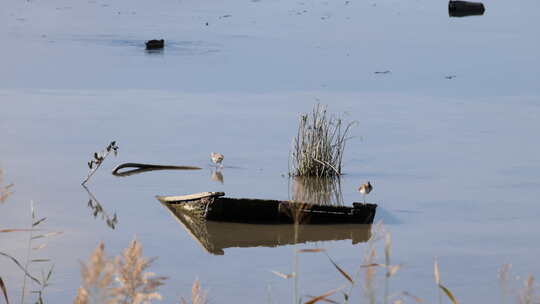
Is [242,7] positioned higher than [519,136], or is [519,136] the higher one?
[242,7]

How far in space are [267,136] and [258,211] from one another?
212 inches

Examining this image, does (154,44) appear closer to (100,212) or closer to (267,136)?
(267,136)

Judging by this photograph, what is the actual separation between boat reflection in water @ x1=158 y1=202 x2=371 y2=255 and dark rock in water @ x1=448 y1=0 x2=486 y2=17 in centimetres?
3043

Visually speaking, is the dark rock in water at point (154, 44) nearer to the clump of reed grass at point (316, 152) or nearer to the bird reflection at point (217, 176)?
the bird reflection at point (217, 176)

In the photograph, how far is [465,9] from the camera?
1622 inches

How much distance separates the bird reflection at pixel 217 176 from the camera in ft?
43.4

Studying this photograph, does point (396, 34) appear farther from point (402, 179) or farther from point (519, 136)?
point (402, 179)

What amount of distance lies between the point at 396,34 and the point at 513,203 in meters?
21.5

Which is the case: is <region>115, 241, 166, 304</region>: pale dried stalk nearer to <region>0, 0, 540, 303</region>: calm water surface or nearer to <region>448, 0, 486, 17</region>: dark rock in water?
<region>0, 0, 540, 303</region>: calm water surface

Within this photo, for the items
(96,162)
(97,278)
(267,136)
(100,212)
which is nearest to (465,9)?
(267,136)

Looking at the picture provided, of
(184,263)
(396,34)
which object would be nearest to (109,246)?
(184,263)

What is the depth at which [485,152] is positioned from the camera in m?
15.7

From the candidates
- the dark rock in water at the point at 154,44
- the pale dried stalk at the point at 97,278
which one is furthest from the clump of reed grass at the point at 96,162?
the dark rock in water at the point at 154,44

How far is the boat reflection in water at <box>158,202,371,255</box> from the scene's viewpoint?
10.7 m
